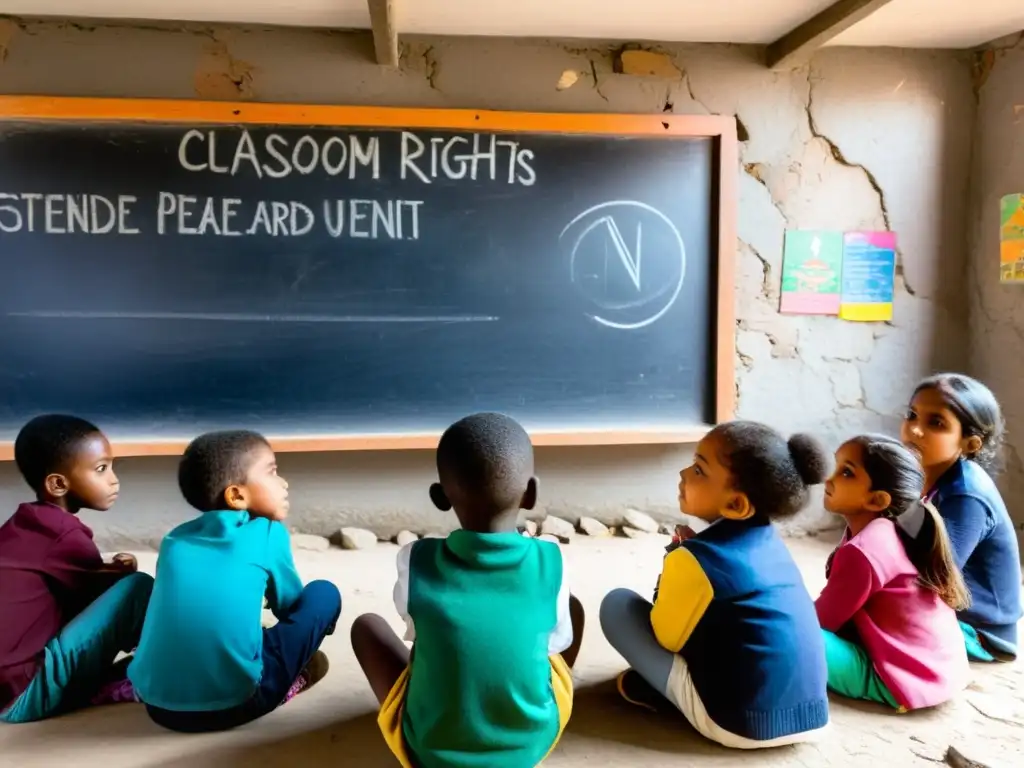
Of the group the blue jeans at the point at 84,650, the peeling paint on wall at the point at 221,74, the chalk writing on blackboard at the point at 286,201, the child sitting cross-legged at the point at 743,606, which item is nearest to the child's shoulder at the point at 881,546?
the child sitting cross-legged at the point at 743,606

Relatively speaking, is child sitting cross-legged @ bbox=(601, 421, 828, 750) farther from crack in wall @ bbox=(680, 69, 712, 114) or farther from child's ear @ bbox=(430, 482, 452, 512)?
crack in wall @ bbox=(680, 69, 712, 114)

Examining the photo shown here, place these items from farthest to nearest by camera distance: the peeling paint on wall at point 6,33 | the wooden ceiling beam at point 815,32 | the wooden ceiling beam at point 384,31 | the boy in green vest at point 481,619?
the peeling paint on wall at point 6,33, the wooden ceiling beam at point 815,32, the wooden ceiling beam at point 384,31, the boy in green vest at point 481,619

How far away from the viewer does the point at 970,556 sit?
184 centimetres

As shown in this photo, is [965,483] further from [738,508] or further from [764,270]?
[764,270]

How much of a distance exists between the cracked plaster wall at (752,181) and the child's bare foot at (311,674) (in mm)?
1045

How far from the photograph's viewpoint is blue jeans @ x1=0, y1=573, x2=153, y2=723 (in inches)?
59.4

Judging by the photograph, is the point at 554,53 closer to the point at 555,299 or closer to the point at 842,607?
the point at 555,299

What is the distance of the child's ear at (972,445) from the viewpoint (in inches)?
73.8

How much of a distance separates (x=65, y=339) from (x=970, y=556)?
2.84 metres

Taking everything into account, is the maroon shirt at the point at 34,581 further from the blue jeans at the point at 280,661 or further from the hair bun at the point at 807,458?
the hair bun at the point at 807,458

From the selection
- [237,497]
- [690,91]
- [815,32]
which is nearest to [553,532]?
[237,497]

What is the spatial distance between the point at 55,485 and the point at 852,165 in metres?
2.87

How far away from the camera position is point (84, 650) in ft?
5.04

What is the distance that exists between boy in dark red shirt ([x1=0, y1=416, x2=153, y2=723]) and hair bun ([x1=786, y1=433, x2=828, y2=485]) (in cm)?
138
